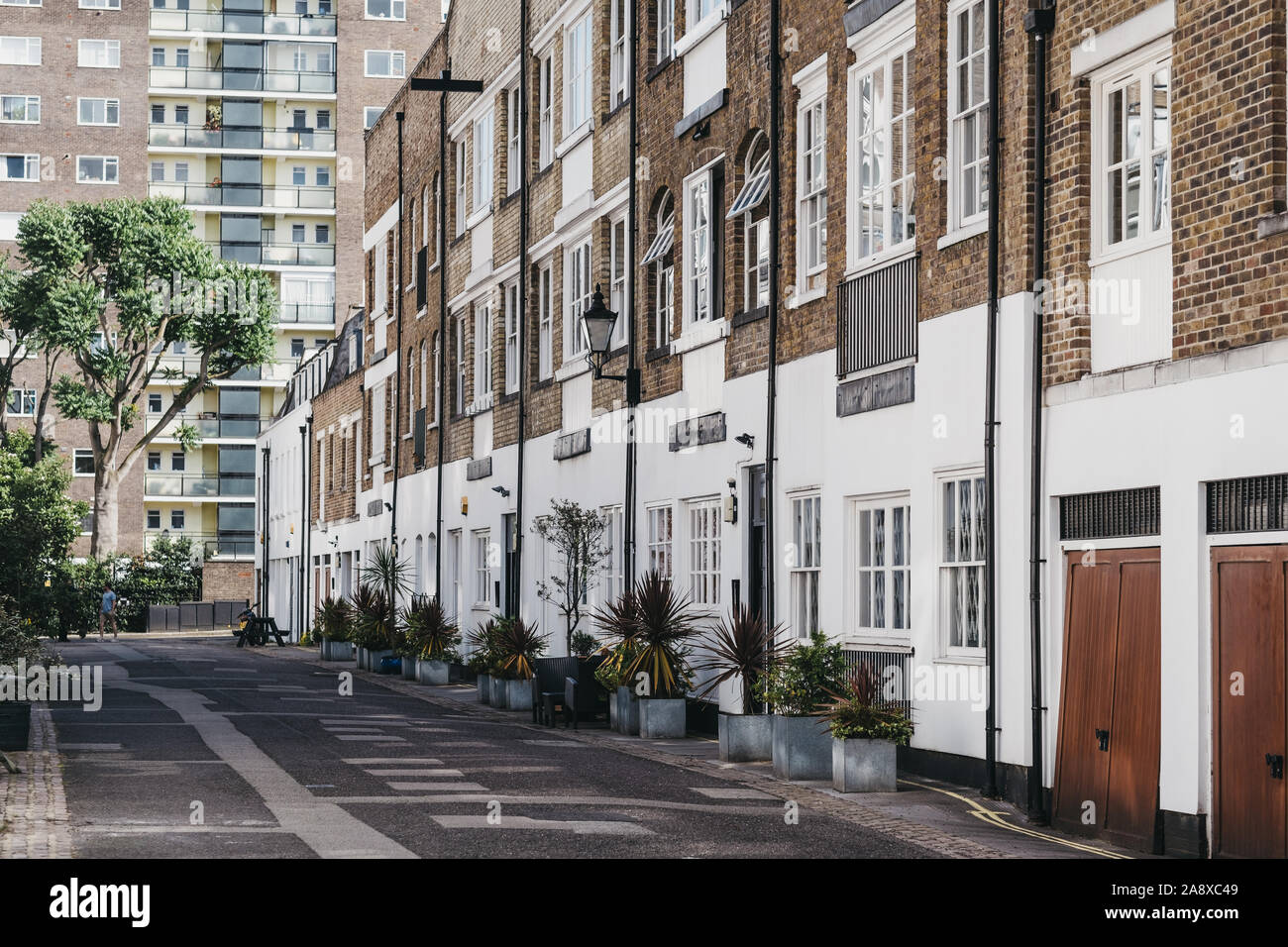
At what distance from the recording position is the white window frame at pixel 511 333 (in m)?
31.5

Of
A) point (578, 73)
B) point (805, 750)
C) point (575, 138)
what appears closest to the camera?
point (805, 750)

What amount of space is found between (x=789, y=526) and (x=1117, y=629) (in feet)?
21.7

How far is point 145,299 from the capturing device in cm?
5603

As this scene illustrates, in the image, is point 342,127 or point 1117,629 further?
point 342,127

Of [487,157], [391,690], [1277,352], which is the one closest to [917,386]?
[1277,352]

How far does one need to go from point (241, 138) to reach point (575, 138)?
186 ft

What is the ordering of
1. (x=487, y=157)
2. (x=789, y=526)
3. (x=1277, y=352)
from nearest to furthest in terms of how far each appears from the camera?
(x=1277, y=352) < (x=789, y=526) < (x=487, y=157)

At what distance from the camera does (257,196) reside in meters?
80.5

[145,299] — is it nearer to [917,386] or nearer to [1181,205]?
[917,386]

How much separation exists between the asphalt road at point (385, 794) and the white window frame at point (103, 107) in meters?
58.1

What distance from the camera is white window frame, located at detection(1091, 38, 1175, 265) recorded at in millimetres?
12734

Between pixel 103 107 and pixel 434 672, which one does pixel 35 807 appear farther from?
pixel 103 107

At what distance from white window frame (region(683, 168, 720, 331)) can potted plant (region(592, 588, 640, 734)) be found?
12.0 ft

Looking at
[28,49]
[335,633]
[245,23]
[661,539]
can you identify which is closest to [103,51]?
[28,49]
